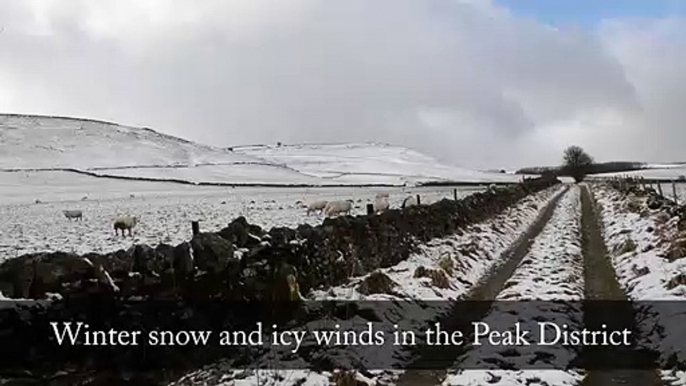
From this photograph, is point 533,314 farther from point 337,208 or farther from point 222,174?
point 222,174

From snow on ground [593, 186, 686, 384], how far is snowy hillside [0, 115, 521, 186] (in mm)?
60378

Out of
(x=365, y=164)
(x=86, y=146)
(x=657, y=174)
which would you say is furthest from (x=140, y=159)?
(x=657, y=174)

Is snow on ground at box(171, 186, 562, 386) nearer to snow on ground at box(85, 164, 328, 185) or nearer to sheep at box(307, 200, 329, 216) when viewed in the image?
sheep at box(307, 200, 329, 216)

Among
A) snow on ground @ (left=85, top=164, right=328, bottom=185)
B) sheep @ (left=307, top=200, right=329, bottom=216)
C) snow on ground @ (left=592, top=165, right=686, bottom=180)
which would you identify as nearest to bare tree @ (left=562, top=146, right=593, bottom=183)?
snow on ground @ (left=592, top=165, right=686, bottom=180)

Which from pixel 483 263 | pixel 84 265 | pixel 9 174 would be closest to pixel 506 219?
pixel 483 263

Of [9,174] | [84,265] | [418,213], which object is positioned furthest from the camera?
[9,174]

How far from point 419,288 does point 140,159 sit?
100 metres

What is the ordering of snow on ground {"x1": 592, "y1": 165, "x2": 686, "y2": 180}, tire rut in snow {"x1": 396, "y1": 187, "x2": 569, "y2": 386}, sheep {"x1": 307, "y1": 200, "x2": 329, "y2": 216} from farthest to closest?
snow on ground {"x1": 592, "y1": 165, "x2": 686, "y2": 180}, sheep {"x1": 307, "y1": 200, "x2": 329, "y2": 216}, tire rut in snow {"x1": 396, "y1": 187, "x2": 569, "y2": 386}

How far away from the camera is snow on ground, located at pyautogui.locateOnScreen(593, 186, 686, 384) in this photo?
9.26 meters

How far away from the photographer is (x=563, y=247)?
1925 cm

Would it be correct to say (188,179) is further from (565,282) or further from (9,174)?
(565,282)

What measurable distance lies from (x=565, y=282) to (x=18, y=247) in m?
15.1

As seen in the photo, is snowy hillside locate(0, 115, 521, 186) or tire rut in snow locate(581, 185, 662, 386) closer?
tire rut in snow locate(581, 185, 662, 386)

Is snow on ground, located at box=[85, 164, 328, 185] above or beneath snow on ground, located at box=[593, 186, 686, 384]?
above
